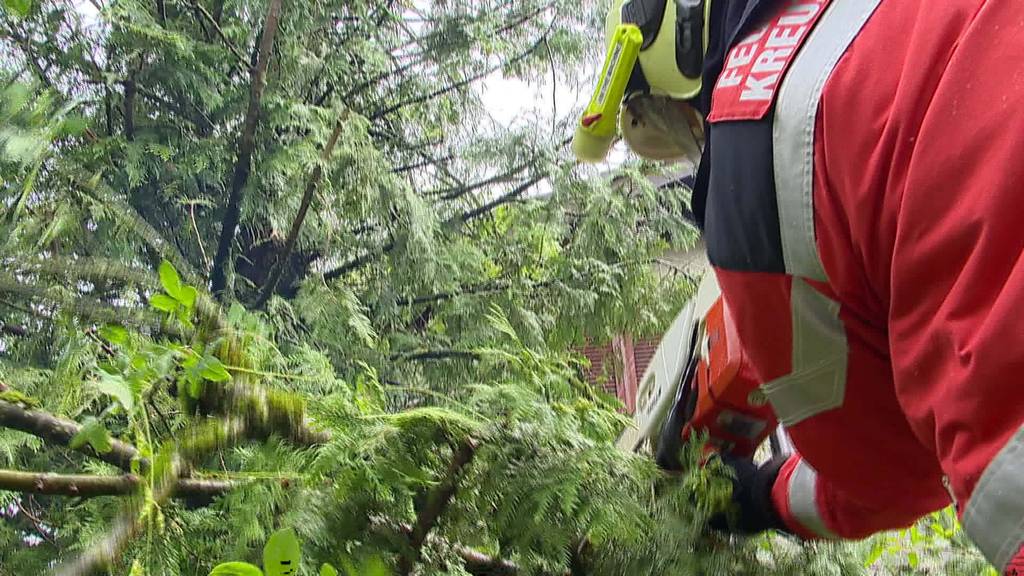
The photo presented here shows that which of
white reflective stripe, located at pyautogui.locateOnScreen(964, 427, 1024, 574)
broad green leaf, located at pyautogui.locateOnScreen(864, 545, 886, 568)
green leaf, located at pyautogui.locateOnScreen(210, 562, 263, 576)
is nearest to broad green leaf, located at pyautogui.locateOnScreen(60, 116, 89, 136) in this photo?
green leaf, located at pyautogui.locateOnScreen(210, 562, 263, 576)

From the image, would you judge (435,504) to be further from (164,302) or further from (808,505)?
(808,505)

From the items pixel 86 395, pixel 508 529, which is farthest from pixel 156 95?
pixel 508 529

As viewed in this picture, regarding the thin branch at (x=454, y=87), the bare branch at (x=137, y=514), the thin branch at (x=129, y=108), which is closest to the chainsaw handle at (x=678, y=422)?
the bare branch at (x=137, y=514)

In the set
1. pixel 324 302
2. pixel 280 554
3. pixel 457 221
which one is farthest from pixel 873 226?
pixel 457 221

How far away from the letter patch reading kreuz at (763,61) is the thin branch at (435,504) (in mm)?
481

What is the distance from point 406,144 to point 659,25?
2.30 metres

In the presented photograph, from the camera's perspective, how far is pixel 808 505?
110 centimetres

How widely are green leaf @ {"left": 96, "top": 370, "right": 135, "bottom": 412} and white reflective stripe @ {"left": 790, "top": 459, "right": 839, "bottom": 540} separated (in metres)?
0.94

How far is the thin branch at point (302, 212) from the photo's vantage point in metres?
2.25

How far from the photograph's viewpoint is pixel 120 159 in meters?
2.23

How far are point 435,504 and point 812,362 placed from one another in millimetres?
461

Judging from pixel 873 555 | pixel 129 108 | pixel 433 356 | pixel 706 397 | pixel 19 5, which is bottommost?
pixel 873 555

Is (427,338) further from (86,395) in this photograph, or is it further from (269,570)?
(269,570)

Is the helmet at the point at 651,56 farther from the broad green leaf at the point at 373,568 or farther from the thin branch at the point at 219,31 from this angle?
the thin branch at the point at 219,31
